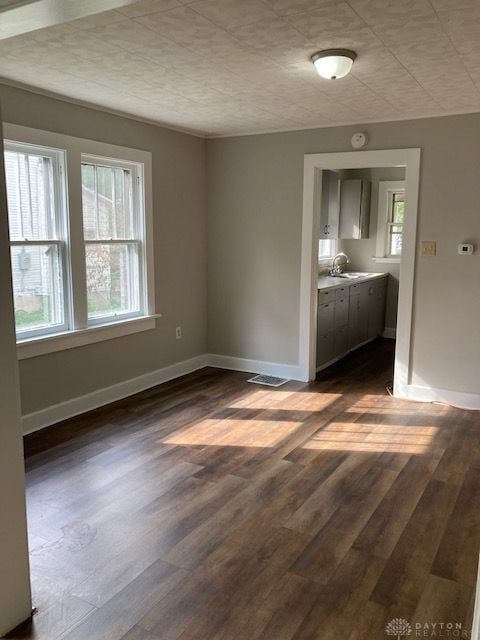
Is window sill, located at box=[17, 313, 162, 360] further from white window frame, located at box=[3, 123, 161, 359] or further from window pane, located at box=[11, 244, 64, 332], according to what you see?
window pane, located at box=[11, 244, 64, 332]

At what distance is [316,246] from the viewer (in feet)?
16.3

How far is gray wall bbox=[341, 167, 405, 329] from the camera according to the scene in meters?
6.87

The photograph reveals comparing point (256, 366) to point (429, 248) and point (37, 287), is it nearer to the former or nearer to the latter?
point (429, 248)

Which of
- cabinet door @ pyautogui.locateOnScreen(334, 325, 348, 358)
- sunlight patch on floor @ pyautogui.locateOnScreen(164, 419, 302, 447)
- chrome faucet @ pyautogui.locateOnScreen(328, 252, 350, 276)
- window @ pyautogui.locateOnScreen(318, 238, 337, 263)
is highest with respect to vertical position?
window @ pyautogui.locateOnScreen(318, 238, 337, 263)

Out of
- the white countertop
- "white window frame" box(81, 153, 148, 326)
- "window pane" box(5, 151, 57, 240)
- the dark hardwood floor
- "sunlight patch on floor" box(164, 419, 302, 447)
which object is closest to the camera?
the dark hardwood floor

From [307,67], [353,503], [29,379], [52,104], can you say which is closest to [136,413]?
[29,379]

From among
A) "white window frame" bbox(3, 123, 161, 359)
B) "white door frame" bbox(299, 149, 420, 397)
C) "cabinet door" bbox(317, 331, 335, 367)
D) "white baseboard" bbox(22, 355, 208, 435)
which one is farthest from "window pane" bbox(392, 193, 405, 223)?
"white window frame" bbox(3, 123, 161, 359)

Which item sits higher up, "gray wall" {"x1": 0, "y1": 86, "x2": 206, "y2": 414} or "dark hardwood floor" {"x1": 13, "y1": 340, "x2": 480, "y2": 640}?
"gray wall" {"x1": 0, "y1": 86, "x2": 206, "y2": 414}

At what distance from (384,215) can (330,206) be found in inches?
40.4

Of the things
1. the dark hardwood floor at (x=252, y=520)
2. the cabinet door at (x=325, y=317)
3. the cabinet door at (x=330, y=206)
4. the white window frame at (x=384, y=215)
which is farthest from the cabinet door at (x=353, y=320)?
Answer: the dark hardwood floor at (x=252, y=520)

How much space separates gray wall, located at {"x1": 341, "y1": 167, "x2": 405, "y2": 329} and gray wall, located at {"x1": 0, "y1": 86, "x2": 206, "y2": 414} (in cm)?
257

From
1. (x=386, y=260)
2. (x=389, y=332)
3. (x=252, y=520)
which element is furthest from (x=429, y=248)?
(x=389, y=332)

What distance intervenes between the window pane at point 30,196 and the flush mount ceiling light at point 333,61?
2052mm

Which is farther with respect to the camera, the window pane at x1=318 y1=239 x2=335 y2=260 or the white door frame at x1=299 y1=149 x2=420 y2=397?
the window pane at x1=318 y1=239 x2=335 y2=260
